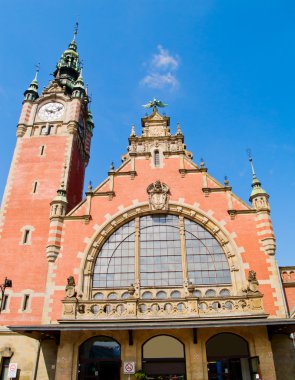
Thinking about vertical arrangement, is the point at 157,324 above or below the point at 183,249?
below

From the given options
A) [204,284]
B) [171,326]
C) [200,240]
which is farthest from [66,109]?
[171,326]

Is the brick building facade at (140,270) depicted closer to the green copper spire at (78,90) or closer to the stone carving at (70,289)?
the stone carving at (70,289)

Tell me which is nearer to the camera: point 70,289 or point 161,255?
point 70,289

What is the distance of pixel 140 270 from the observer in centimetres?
1938

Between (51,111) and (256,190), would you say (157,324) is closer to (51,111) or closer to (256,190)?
(256,190)

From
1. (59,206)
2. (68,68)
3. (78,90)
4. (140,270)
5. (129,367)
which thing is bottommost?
(129,367)

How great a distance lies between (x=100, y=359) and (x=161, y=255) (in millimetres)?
6301

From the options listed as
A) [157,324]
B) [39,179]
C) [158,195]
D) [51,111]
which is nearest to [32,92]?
[51,111]

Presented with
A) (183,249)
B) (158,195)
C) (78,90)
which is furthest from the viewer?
(78,90)

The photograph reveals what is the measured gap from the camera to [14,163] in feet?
84.2

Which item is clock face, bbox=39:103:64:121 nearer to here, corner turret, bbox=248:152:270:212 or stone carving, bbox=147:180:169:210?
stone carving, bbox=147:180:169:210

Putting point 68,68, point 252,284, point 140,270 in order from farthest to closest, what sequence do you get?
point 68,68 → point 140,270 → point 252,284

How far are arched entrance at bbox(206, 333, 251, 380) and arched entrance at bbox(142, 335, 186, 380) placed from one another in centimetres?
135

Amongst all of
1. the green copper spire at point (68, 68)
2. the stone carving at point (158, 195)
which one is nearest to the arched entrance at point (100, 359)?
the stone carving at point (158, 195)
